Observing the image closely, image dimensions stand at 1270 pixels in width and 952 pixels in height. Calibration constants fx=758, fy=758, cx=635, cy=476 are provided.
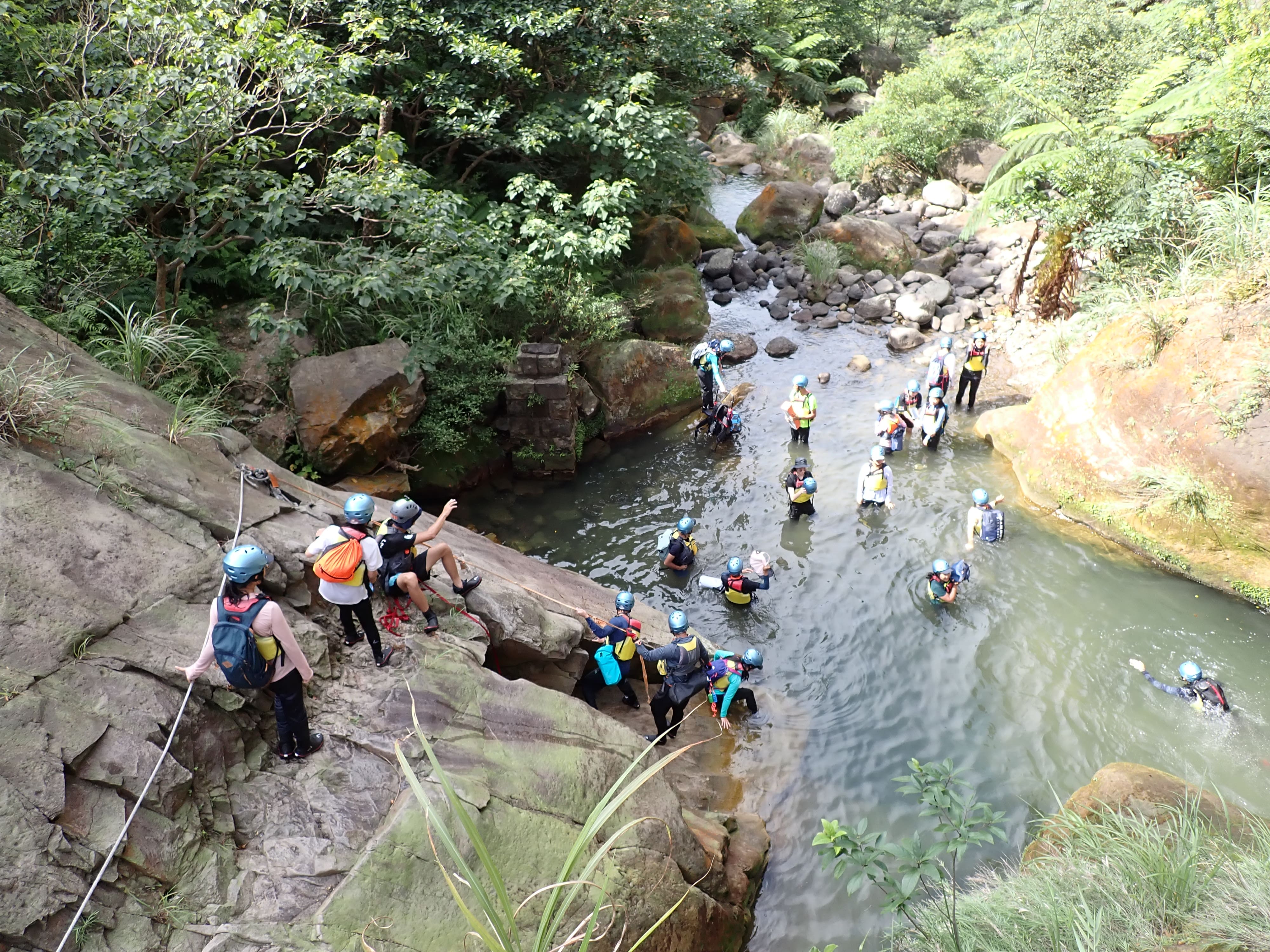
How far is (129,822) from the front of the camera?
4.28 metres

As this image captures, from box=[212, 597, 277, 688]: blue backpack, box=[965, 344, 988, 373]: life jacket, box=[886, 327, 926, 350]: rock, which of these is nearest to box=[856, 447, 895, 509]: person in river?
box=[965, 344, 988, 373]: life jacket

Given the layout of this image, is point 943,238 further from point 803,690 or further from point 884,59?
point 884,59

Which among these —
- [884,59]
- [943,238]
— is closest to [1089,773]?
[943,238]

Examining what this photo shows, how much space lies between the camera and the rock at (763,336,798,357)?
53.7ft

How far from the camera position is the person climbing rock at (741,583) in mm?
9664

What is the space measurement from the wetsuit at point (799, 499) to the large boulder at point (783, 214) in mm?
11681

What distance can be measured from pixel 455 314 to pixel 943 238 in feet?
45.3

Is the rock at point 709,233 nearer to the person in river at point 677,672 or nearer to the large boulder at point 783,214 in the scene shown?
the large boulder at point 783,214

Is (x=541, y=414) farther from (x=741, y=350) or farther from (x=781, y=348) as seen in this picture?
(x=781, y=348)

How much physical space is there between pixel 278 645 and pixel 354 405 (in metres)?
6.43

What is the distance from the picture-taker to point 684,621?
7.98m

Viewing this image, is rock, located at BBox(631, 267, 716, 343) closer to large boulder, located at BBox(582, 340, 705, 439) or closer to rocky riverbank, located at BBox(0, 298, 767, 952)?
large boulder, located at BBox(582, 340, 705, 439)

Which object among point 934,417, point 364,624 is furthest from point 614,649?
point 934,417

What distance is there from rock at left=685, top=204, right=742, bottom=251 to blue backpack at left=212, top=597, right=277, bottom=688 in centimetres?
1745
